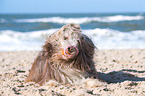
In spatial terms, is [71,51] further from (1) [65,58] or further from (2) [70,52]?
(1) [65,58]

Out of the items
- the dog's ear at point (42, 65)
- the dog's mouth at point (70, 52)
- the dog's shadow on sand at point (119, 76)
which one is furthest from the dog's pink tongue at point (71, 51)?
the dog's shadow on sand at point (119, 76)

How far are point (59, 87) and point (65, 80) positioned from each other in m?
0.17

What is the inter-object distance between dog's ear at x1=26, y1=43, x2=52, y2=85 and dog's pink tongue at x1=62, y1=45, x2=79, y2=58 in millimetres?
322

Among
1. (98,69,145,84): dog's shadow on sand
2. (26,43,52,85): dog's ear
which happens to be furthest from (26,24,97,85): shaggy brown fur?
(98,69,145,84): dog's shadow on sand

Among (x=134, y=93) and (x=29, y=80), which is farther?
(x=29, y=80)

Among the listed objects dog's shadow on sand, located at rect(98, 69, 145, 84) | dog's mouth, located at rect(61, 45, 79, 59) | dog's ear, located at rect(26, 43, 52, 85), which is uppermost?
dog's mouth, located at rect(61, 45, 79, 59)

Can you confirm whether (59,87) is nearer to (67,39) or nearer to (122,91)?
(67,39)

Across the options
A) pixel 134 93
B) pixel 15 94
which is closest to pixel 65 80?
pixel 15 94

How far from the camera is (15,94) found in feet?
7.65

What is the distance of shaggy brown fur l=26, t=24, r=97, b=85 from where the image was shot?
251cm

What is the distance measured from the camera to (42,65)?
8.91ft

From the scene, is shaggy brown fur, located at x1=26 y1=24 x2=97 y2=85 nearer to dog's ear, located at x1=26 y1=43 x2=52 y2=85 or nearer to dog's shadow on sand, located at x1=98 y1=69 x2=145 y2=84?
dog's ear, located at x1=26 y1=43 x2=52 y2=85

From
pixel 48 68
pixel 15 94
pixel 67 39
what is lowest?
pixel 15 94

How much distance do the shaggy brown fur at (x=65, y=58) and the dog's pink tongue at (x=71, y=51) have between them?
0.03 meters
